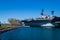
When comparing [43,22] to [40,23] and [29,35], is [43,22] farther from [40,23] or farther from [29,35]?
[29,35]

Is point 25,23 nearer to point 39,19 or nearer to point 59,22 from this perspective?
point 39,19

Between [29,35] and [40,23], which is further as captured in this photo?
[40,23]

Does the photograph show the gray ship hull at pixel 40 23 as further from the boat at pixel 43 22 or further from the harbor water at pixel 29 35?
the harbor water at pixel 29 35

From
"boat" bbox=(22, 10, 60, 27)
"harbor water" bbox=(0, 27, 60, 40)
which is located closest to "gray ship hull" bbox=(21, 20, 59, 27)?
"boat" bbox=(22, 10, 60, 27)

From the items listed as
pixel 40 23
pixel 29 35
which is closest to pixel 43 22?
pixel 40 23

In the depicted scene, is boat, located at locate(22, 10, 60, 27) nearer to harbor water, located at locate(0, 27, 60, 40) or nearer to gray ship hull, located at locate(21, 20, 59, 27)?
gray ship hull, located at locate(21, 20, 59, 27)

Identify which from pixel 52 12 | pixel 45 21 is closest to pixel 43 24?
pixel 45 21

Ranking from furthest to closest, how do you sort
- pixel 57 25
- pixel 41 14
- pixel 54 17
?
pixel 41 14 < pixel 57 25 < pixel 54 17

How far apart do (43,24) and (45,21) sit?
257 centimetres

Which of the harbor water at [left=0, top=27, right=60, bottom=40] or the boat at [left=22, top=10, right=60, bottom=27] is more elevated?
the harbor water at [left=0, top=27, right=60, bottom=40]

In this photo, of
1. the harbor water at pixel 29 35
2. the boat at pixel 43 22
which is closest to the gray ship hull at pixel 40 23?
the boat at pixel 43 22

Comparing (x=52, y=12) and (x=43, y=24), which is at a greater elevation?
(x=52, y=12)

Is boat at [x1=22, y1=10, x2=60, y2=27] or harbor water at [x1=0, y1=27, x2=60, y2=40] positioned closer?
harbor water at [x1=0, y1=27, x2=60, y2=40]

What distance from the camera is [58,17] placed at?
10031cm
